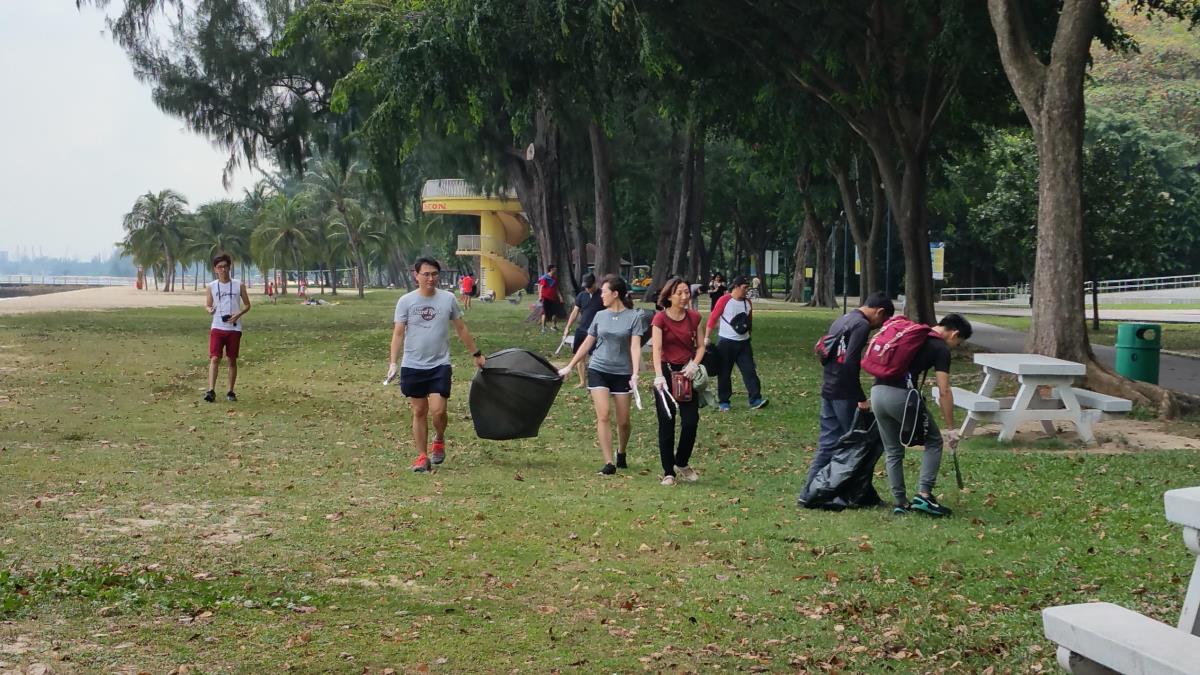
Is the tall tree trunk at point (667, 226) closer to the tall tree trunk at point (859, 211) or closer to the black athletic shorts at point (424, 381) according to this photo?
Answer: the tall tree trunk at point (859, 211)

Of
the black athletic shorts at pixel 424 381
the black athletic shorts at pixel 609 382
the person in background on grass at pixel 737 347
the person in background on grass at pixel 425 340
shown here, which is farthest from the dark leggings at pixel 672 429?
the person in background on grass at pixel 737 347

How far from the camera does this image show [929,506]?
29.4 ft

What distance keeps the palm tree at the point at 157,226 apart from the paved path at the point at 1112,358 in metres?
79.1

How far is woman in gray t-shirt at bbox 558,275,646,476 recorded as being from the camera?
35.1 ft

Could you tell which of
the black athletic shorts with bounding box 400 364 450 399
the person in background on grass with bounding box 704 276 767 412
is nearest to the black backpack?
the person in background on grass with bounding box 704 276 767 412

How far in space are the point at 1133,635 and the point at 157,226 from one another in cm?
10661

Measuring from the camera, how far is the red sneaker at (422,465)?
11203mm

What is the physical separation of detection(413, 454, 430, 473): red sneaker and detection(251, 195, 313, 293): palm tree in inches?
2745

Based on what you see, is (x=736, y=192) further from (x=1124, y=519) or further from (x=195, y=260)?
(x=195, y=260)

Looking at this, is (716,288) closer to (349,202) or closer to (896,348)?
(896,348)

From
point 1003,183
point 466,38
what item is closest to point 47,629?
point 466,38

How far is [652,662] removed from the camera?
5730 mm

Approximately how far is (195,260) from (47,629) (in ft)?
334

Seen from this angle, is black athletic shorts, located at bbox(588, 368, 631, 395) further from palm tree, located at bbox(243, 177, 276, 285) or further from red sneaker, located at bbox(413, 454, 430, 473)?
palm tree, located at bbox(243, 177, 276, 285)
